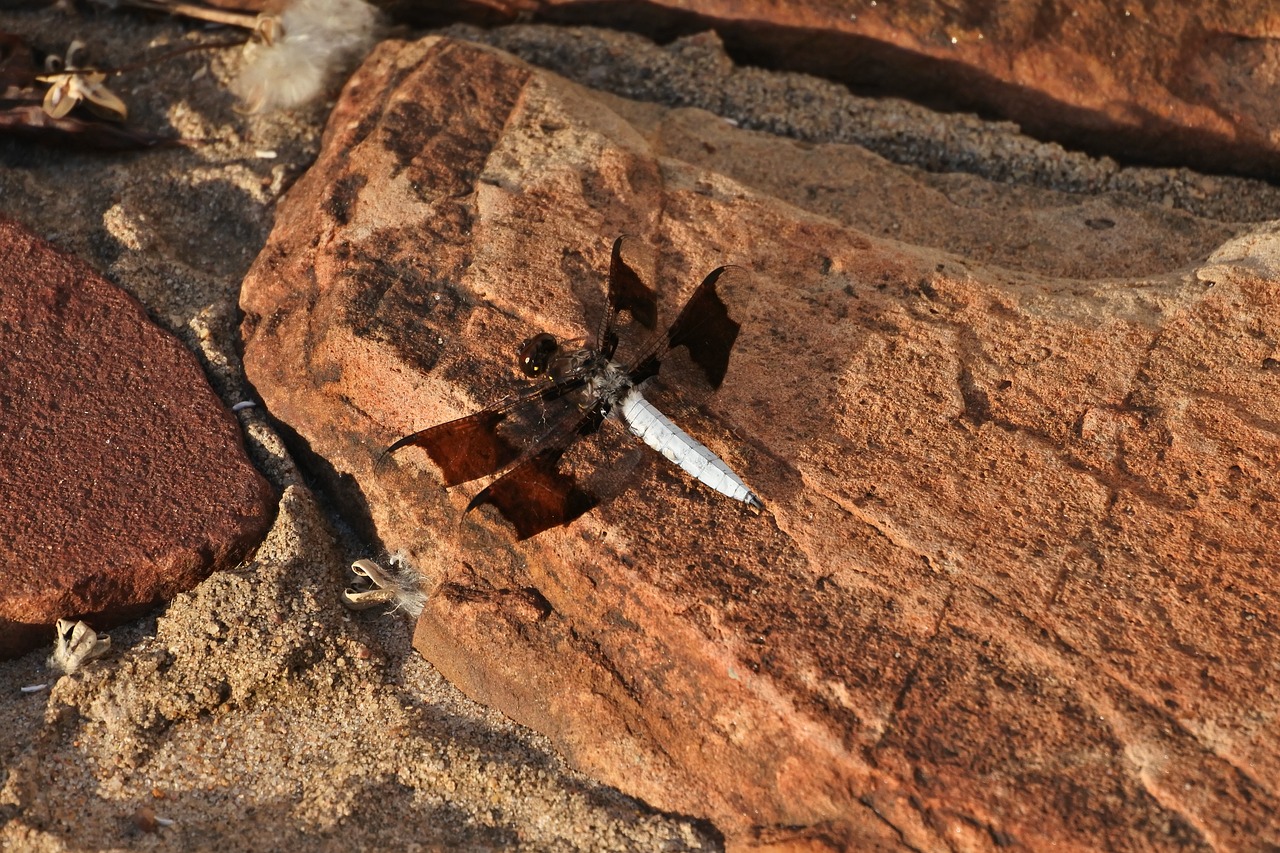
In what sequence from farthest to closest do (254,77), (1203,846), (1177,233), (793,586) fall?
(254,77) < (1177,233) < (793,586) < (1203,846)

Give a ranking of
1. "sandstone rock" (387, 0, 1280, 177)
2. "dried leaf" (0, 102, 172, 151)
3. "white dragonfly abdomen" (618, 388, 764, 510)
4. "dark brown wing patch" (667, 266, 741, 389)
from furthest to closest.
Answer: "sandstone rock" (387, 0, 1280, 177) < "dried leaf" (0, 102, 172, 151) < "dark brown wing patch" (667, 266, 741, 389) < "white dragonfly abdomen" (618, 388, 764, 510)

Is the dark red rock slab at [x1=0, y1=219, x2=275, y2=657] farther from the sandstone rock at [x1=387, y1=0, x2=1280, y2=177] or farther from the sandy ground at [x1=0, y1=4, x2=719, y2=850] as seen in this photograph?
the sandstone rock at [x1=387, y1=0, x2=1280, y2=177]

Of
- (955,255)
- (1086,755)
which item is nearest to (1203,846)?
(1086,755)

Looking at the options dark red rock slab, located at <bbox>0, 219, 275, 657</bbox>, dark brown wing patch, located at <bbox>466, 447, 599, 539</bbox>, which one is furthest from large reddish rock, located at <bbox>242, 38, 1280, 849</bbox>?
dark red rock slab, located at <bbox>0, 219, 275, 657</bbox>

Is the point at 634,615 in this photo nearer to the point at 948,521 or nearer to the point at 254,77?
the point at 948,521

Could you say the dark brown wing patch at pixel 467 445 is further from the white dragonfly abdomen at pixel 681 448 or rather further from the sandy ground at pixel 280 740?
the sandy ground at pixel 280 740

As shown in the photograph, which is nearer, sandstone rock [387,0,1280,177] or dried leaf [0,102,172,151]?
dried leaf [0,102,172,151]

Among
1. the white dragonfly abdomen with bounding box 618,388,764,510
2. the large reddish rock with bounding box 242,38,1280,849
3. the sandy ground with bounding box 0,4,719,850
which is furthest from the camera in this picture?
the white dragonfly abdomen with bounding box 618,388,764,510
